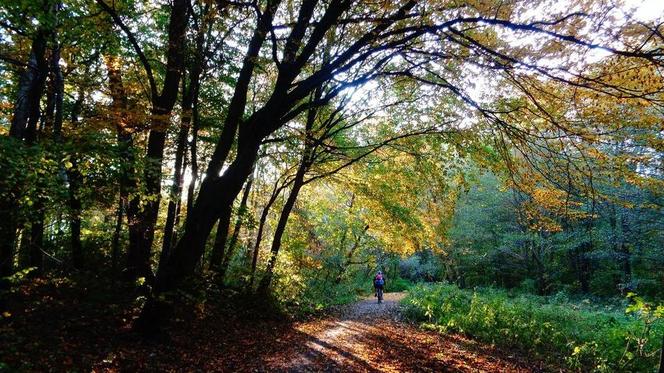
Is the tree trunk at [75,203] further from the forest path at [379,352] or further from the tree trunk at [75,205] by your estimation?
the forest path at [379,352]

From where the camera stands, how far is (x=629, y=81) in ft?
13.6

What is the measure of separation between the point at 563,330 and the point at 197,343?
9397 millimetres

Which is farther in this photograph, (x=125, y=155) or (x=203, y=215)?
(x=125, y=155)

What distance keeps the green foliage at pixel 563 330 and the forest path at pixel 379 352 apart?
0.84m

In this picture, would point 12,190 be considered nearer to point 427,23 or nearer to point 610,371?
point 427,23

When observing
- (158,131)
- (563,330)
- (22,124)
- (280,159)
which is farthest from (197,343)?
(563,330)

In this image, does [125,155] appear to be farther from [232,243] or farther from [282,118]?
[232,243]

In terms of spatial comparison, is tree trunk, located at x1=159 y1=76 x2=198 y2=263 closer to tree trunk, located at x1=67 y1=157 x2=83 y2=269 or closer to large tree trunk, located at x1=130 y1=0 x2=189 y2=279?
large tree trunk, located at x1=130 y1=0 x2=189 y2=279

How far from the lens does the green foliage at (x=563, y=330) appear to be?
7.64 meters

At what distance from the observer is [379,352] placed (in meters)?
8.73

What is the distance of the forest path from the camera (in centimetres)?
739

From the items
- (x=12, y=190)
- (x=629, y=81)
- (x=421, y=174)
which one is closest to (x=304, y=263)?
(x=421, y=174)

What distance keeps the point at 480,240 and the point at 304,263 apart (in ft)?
55.0

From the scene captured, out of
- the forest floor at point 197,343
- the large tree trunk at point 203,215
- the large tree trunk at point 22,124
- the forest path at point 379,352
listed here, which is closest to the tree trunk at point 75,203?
the large tree trunk at point 22,124
